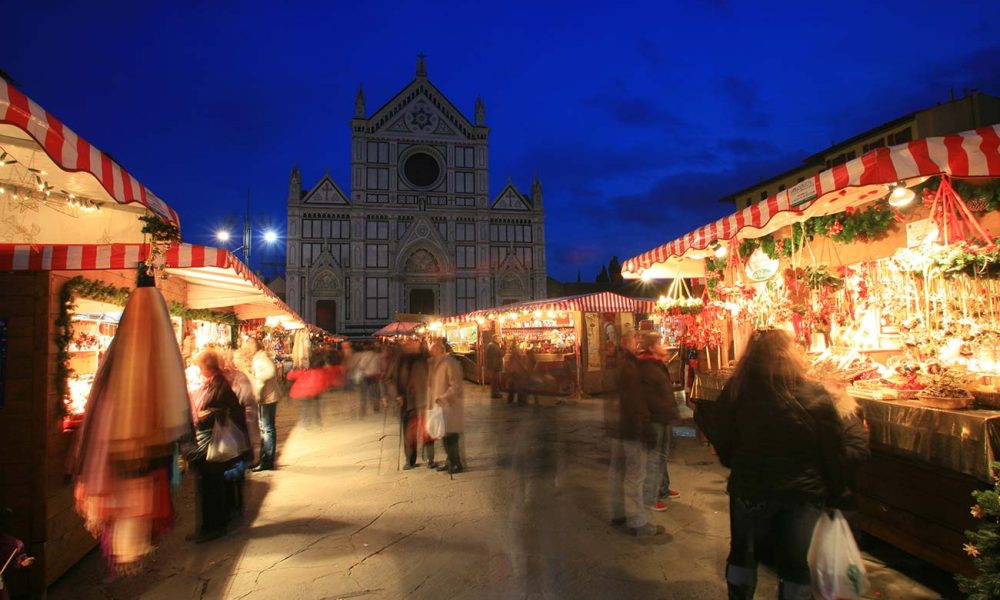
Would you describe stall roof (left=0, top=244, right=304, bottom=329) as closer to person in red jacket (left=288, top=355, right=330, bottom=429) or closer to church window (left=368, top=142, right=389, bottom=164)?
person in red jacket (left=288, top=355, right=330, bottom=429)

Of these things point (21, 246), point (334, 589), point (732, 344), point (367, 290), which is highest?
point (367, 290)

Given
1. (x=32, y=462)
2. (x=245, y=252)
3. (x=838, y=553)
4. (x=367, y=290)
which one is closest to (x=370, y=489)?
(x=32, y=462)

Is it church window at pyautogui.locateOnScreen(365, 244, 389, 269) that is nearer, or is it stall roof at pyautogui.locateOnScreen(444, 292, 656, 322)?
stall roof at pyautogui.locateOnScreen(444, 292, 656, 322)

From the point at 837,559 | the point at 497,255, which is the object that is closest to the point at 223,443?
the point at 837,559

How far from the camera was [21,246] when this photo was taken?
13.3ft

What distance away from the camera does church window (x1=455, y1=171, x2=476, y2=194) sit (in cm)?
3972

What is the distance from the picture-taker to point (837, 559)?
2.73m

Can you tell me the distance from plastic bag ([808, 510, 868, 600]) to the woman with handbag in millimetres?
4737

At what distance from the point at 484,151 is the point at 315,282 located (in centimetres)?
1606

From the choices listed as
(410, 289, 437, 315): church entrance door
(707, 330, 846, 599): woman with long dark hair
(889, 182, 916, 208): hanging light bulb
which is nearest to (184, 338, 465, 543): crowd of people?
(707, 330, 846, 599): woman with long dark hair

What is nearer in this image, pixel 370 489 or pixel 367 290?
pixel 370 489

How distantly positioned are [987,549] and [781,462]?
1406 millimetres

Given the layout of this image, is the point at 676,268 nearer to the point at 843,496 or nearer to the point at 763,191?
the point at 843,496

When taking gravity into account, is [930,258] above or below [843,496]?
above
